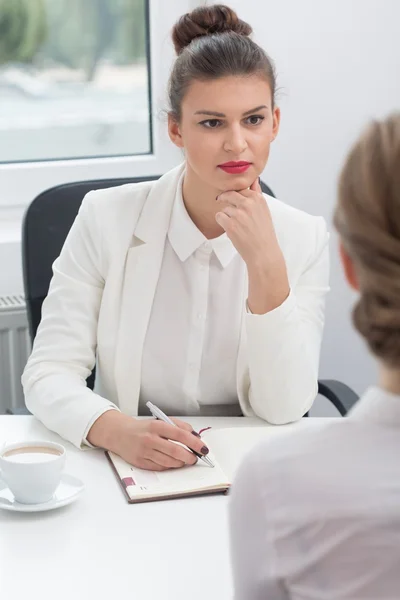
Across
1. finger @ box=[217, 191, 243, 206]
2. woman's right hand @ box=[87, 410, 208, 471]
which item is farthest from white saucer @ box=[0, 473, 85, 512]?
finger @ box=[217, 191, 243, 206]

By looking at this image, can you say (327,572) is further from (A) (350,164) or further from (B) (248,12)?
(B) (248,12)

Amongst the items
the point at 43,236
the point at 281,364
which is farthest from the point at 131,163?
the point at 281,364

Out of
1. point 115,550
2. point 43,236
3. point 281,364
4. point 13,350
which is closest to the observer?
point 115,550

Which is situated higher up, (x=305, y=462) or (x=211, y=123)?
(x=211, y=123)

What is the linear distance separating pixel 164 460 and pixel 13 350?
1137 mm

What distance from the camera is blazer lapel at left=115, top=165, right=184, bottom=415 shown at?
5.74ft

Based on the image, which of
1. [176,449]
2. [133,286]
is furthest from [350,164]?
[133,286]

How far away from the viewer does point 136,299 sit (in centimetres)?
176

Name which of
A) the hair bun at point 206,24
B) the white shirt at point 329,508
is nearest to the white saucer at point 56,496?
the white shirt at point 329,508

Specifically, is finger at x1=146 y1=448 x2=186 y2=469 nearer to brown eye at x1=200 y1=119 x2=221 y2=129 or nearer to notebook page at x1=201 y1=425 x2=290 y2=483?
notebook page at x1=201 y1=425 x2=290 y2=483

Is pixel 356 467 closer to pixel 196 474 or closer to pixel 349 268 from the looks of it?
pixel 349 268

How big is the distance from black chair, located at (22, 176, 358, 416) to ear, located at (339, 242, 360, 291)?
1.16 meters

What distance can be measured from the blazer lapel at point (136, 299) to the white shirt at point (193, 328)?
0.02m

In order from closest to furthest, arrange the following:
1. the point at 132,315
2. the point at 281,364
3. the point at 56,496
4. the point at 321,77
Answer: the point at 56,496
the point at 281,364
the point at 132,315
the point at 321,77
